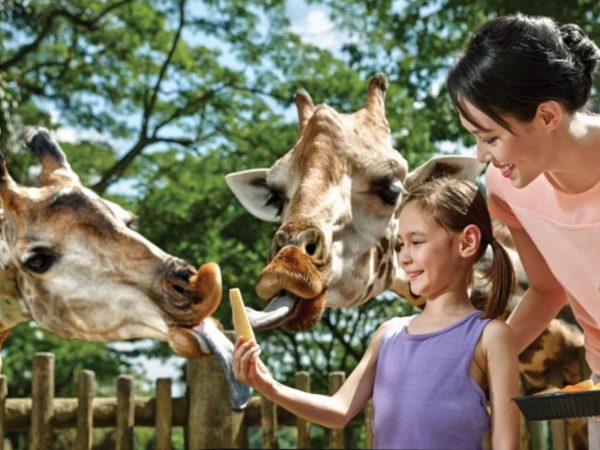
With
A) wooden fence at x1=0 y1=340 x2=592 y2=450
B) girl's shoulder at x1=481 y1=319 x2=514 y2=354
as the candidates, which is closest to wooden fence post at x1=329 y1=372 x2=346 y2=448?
wooden fence at x1=0 y1=340 x2=592 y2=450

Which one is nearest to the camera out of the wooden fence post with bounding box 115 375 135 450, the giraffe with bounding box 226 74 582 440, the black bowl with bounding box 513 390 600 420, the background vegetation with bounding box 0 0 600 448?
the black bowl with bounding box 513 390 600 420

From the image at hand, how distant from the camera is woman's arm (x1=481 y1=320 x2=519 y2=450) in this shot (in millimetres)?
2438

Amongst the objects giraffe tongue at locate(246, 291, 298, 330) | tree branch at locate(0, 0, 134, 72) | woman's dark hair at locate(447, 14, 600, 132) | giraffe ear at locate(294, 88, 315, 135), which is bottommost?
giraffe tongue at locate(246, 291, 298, 330)

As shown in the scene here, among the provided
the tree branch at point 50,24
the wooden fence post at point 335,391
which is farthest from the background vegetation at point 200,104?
the wooden fence post at point 335,391

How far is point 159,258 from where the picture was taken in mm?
3834

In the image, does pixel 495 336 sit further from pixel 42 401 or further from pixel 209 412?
pixel 42 401

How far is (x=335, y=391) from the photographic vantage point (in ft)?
20.0

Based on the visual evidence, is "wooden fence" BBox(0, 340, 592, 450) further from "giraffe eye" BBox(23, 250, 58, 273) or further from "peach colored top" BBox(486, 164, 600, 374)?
"peach colored top" BBox(486, 164, 600, 374)

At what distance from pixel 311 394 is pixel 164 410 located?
359cm

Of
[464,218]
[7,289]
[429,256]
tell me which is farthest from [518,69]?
[7,289]

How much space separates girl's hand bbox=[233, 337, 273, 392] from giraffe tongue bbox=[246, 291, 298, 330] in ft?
3.01

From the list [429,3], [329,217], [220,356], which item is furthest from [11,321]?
[429,3]

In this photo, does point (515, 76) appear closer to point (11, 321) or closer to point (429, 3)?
point (11, 321)

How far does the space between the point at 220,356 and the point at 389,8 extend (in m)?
10.5
